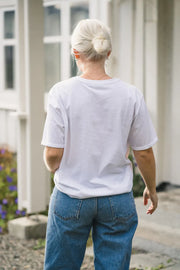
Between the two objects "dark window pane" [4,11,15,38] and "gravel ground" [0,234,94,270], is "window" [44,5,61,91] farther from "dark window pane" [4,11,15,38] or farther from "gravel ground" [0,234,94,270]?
"gravel ground" [0,234,94,270]

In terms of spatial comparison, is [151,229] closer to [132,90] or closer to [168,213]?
[168,213]

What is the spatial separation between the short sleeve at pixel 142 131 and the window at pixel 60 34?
3.40m

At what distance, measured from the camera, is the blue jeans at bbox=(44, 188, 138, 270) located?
2121 mm

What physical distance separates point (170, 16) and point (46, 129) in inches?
124

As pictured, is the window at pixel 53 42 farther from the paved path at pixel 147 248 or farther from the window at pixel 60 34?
the paved path at pixel 147 248

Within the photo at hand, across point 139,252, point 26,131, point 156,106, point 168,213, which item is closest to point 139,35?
point 156,106

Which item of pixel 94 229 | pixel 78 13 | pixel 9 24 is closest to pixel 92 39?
pixel 94 229

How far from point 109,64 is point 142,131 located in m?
2.87

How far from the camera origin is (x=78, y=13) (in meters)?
5.49

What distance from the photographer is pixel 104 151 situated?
2.08m

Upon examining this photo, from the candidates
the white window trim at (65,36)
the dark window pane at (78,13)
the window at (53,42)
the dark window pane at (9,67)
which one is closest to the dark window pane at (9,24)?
the dark window pane at (9,67)

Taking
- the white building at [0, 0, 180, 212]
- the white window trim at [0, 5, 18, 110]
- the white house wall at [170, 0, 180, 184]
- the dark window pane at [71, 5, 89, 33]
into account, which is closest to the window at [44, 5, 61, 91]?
the white building at [0, 0, 180, 212]

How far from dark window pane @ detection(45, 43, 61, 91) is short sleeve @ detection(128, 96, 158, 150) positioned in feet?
12.6

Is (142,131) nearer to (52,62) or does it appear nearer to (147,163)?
(147,163)
